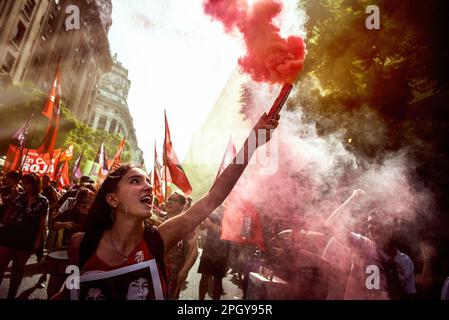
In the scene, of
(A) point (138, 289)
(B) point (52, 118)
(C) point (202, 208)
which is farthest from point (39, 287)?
(B) point (52, 118)

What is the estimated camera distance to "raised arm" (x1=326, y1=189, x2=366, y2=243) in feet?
10.6

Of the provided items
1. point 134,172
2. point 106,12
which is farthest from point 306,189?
point 106,12

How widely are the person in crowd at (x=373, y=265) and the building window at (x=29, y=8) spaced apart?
3627 cm

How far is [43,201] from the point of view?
4949mm

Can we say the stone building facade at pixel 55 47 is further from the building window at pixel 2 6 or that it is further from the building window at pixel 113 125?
the building window at pixel 113 125

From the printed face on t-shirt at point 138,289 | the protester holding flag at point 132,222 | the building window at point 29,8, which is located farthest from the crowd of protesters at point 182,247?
the building window at point 29,8

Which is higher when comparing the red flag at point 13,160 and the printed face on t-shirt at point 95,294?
the red flag at point 13,160

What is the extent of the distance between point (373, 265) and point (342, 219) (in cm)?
66

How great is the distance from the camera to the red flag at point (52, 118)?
29.3 ft

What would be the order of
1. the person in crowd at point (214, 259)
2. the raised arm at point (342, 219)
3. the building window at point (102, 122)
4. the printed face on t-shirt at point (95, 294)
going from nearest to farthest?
the printed face on t-shirt at point (95, 294)
the raised arm at point (342, 219)
the person in crowd at point (214, 259)
the building window at point (102, 122)

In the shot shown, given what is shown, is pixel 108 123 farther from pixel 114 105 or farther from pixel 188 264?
pixel 188 264

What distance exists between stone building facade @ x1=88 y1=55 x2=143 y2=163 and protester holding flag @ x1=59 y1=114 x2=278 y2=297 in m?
84.2

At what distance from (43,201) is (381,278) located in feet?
17.3

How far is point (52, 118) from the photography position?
920 centimetres
